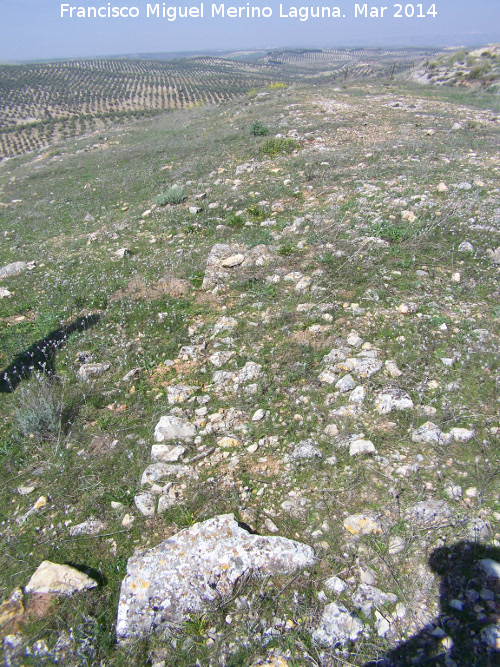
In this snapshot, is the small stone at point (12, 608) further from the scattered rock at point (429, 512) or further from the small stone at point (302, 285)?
the small stone at point (302, 285)

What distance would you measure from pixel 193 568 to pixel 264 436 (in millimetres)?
1358

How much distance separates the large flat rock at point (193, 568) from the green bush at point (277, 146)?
11.4 meters

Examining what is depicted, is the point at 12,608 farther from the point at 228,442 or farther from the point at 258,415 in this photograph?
the point at 258,415

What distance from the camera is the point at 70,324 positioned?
587cm

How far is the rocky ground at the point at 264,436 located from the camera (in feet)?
8.02

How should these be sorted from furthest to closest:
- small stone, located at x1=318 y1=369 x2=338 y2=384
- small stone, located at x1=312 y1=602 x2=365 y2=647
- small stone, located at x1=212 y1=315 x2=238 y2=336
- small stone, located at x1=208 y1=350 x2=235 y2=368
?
small stone, located at x1=212 y1=315 x2=238 y2=336 → small stone, located at x1=208 y1=350 x2=235 y2=368 → small stone, located at x1=318 y1=369 x2=338 y2=384 → small stone, located at x1=312 y1=602 x2=365 y2=647

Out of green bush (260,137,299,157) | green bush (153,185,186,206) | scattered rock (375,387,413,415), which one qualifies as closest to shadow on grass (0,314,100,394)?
scattered rock (375,387,413,415)

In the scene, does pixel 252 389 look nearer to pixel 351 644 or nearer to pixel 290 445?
pixel 290 445

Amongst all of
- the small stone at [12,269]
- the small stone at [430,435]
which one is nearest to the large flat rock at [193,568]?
the small stone at [430,435]

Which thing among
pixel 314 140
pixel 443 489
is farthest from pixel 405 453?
pixel 314 140

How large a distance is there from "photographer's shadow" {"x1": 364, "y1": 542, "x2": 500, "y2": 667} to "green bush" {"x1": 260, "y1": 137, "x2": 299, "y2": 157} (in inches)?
457

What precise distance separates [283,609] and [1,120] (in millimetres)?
68890

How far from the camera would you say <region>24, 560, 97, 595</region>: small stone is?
2.67 m

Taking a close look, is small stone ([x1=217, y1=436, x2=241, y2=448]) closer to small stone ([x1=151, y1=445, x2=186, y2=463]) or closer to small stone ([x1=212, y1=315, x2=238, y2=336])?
small stone ([x1=151, y1=445, x2=186, y2=463])
